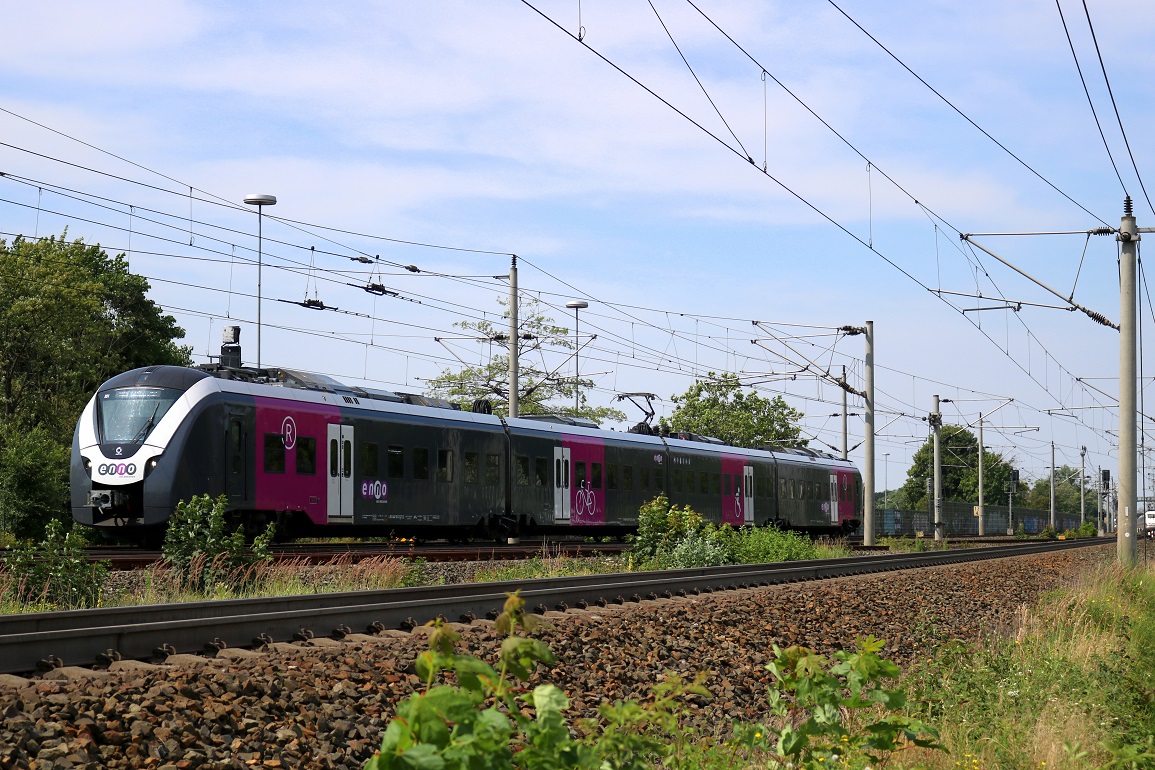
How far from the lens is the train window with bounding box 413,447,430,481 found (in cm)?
2311

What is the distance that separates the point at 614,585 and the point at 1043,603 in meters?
6.22

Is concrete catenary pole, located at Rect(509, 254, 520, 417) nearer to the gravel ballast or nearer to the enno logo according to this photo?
the enno logo

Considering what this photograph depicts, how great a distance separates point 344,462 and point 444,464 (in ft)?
10.7

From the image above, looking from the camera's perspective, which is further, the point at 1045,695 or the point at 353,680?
the point at 1045,695

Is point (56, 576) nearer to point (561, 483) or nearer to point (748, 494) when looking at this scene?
point (561, 483)

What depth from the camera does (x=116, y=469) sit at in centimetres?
1825

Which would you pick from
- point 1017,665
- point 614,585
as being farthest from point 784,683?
point 614,585

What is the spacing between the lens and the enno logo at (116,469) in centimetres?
1812

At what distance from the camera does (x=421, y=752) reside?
9.01 feet

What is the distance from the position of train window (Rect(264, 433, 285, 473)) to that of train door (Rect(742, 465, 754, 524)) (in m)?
19.4

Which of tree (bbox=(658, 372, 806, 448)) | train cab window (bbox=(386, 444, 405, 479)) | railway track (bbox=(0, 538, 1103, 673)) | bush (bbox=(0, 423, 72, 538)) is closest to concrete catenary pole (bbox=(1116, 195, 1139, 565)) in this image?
railway track (bbox=(0, 538, 1103, 673))

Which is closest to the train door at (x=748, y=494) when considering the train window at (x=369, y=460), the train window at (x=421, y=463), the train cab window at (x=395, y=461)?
the train window at (x=421, y=463)

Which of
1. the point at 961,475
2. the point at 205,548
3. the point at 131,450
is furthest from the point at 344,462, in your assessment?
the point at 961,475

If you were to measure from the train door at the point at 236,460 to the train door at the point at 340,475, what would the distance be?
6.77ft
